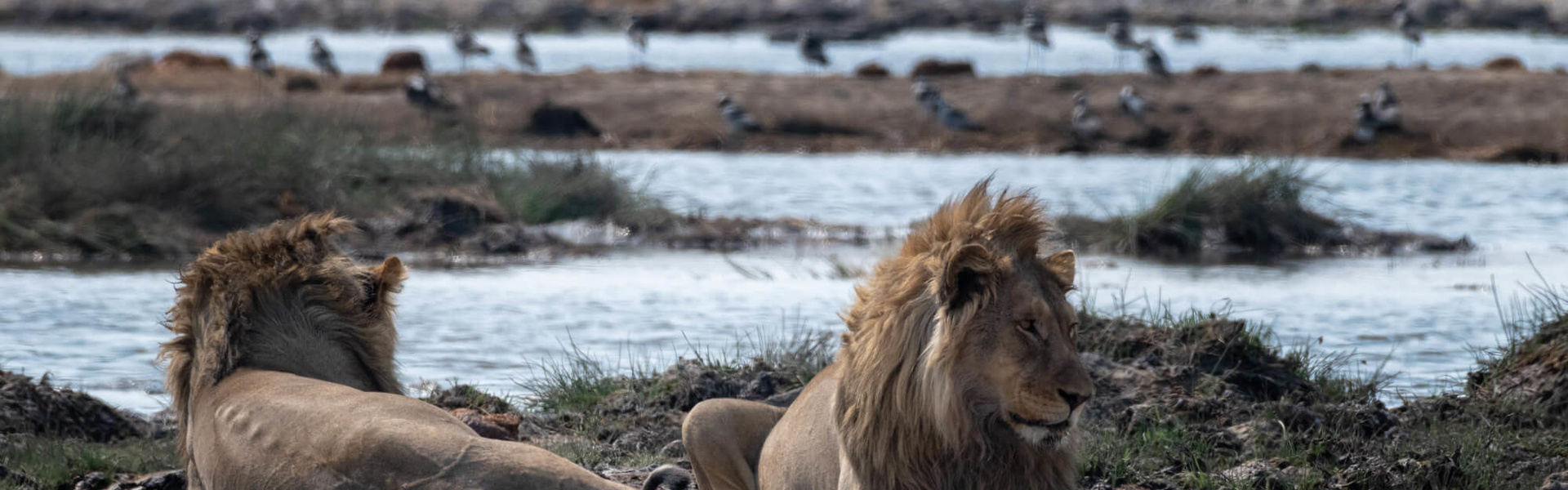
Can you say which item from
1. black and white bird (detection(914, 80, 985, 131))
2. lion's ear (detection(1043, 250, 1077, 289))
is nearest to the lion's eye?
lion's ear (detection(1043, 250, 1077, 289))

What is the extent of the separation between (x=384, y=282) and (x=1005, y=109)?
26788mm

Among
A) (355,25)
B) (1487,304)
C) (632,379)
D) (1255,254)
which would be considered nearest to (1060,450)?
(632,379)

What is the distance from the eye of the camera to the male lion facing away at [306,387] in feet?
13.5

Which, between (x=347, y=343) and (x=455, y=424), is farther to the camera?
(x=347, y=343)

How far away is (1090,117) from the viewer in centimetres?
2905

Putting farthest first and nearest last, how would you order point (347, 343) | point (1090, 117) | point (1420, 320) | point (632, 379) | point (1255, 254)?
point (1090, 117) < point (1255, 254) < point (1420, 320) < point (632, 379) < point (347, 343)

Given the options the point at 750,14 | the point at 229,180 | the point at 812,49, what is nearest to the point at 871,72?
the point at 812,49

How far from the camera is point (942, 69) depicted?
36781 mm

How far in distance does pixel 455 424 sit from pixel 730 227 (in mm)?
14217

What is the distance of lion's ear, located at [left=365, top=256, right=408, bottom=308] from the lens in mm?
5355

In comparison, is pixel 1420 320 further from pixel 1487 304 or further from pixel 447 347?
pixel 447 347

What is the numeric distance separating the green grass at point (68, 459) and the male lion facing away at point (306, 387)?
61.0 inches

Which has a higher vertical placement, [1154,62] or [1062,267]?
[1154,62]

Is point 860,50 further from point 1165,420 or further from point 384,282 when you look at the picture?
point 384,282
